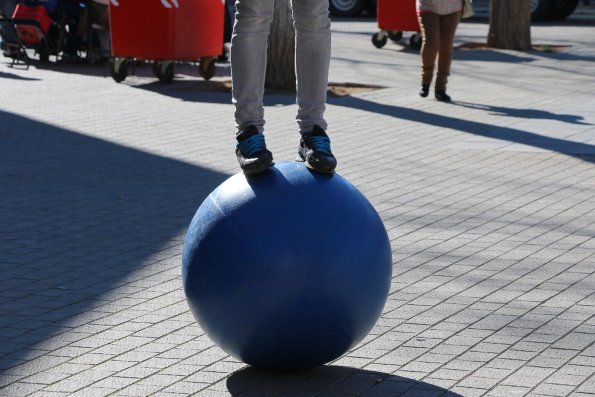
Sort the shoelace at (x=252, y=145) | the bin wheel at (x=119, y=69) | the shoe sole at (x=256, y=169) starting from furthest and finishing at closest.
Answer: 1. the bin wheel at (x=119, y=69)
2. the shoelace at (x=252, y=145)
3. the shoe sole at (x=256, y=169)

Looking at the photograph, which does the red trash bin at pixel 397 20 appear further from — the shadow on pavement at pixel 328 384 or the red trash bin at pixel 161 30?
the shadow on pavement at pixel 328 384

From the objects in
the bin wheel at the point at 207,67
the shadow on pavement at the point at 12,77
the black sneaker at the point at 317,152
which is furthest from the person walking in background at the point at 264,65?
the shadow on pavement at the point at 12,77

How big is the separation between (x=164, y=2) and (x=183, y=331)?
10379mm

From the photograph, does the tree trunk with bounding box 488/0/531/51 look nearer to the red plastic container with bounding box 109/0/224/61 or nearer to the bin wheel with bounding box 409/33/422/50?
the bin wheel with bounding box 409/33/422/50

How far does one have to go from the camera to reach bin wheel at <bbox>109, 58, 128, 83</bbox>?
1611cm

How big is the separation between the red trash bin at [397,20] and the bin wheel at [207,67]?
493 centimetres

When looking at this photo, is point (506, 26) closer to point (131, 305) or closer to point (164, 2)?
point (164, 2)

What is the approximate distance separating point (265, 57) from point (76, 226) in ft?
9.22

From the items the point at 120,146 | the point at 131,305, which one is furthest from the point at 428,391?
the point at 120,146

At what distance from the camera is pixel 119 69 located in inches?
637

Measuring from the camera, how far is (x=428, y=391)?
4770 mm

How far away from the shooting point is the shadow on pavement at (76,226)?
19.4ft

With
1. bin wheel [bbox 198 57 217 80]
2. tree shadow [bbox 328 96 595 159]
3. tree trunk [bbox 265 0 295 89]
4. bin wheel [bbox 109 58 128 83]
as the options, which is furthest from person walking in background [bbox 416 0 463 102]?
bin wheel [bbox 109 58 128 83]

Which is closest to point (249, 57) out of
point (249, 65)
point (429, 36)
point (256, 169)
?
point (249, 65)
